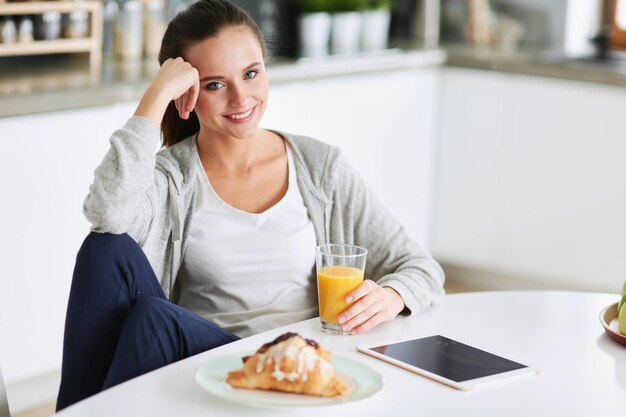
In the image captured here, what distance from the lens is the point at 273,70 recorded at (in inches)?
124

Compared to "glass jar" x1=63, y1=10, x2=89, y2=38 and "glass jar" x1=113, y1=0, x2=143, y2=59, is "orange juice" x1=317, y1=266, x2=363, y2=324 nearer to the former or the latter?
"glass jar" x1=63, y1=10, x2=89, y2=38

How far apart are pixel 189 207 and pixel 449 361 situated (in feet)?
2.12

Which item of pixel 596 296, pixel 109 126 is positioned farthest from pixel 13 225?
pixel 596 296

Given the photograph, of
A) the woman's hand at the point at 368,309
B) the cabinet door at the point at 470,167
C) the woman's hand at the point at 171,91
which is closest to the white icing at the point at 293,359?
the woman's hand at the point at 368,309

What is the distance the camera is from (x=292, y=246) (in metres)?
1.85

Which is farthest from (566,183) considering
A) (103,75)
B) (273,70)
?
(103,75)

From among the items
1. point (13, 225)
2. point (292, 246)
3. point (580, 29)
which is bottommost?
point (13, 225)

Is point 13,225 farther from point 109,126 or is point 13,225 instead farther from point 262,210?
point 262,210

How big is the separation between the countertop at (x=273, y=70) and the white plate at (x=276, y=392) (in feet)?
4.61

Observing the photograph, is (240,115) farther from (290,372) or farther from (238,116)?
(290,372)

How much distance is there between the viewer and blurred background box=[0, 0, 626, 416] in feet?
8.66

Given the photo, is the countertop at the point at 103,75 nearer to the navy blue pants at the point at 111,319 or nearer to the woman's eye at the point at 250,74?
the woman's eye at the point at 250,74

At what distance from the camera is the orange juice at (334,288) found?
1507 millimetres

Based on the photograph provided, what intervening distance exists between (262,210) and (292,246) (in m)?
0.09
